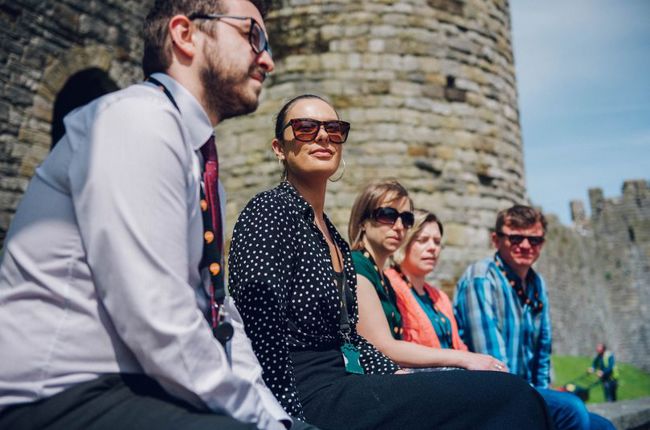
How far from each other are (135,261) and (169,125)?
32 centimetres

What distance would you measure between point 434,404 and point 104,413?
1000mm

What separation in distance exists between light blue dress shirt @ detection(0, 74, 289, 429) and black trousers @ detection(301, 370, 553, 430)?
1.97 ft

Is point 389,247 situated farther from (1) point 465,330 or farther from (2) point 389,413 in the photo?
(2) point 389,413

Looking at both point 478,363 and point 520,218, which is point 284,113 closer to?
point 478,363

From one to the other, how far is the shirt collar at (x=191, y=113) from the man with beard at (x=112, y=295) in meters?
0.12

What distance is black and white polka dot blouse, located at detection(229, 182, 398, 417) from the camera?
1896mm

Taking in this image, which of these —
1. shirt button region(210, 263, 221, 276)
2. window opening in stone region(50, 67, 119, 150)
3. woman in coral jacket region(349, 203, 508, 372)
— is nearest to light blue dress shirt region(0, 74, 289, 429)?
shirt button region(210, 263, 221, 276)

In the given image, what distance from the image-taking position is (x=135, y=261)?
1.21m

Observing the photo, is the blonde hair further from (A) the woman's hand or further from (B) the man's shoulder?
(A) the woman's hand

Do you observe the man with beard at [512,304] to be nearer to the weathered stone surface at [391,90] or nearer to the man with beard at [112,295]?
the man with beard at [112,295]

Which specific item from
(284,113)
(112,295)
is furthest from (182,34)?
(284,113)

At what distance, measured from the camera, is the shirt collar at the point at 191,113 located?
1.51m

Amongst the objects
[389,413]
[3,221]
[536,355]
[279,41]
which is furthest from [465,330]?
[279,41]

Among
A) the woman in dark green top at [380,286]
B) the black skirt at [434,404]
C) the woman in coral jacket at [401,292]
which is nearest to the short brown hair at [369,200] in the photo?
the woman in coral jacket at [401,292]
